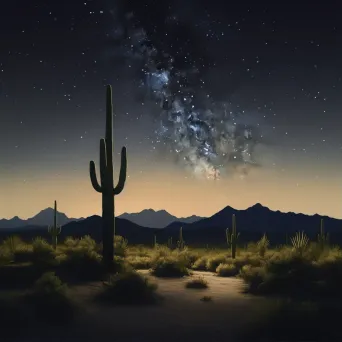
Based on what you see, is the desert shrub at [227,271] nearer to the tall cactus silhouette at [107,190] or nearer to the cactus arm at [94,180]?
the tall cactus silhouette at [107,190]

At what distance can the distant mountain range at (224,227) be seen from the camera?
389 ft

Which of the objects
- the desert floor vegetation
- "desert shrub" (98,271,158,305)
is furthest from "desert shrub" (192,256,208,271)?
"desert shrub" (98,271,158,305)

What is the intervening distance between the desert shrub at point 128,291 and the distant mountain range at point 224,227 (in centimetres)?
9680

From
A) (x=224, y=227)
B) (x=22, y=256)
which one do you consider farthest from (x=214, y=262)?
(x=224, y=227)

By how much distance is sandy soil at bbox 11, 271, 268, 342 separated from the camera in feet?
32.3

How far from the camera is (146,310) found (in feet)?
41.8

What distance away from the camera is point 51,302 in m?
11.4

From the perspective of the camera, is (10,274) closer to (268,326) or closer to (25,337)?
(25,337)

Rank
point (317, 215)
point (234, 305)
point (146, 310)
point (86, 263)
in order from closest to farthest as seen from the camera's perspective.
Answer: point (146, 310), point (234, 305), point (86, 263), point (317, 215)

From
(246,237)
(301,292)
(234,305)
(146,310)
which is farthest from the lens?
(246,237)

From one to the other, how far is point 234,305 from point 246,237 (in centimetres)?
10467

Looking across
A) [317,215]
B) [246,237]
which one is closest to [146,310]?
[246,237]

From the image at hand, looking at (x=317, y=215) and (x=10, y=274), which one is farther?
(x=317, y=215)

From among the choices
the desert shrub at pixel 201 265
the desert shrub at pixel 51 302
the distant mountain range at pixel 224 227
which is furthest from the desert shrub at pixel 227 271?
the distant mountain range at pixel 224 227
